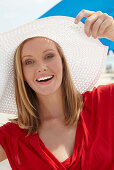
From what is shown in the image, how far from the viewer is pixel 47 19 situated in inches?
58.2

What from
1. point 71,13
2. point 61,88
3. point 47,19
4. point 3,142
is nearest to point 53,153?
point 3,142

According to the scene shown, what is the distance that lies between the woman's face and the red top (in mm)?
345

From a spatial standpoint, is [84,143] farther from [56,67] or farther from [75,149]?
[56,67]

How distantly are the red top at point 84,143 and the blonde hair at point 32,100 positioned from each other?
77 millimetres

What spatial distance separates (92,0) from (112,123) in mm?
1020

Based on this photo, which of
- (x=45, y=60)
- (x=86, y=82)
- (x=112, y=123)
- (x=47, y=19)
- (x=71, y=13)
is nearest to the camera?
(x=47, y=19)

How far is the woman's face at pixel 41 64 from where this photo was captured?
5.45 feet

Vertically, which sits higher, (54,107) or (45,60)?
(45,60)

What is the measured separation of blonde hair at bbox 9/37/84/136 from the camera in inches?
70.8

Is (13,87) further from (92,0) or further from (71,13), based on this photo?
(92,0)

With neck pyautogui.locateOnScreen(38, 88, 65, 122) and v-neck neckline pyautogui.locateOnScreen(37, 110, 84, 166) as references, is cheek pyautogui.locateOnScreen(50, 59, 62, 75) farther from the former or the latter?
v-neck neckline pyautogui.locateOnScreen(37, 110, 84, 166)

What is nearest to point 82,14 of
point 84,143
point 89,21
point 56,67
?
point 89,21

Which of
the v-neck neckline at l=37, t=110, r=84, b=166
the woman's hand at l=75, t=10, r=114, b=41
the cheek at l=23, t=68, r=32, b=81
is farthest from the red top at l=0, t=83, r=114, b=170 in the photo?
the woman's hand at l=75, t=10, r=114, b=41

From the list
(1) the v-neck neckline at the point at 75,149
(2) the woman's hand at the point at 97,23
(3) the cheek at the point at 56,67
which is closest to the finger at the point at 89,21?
(2) the woman's hand at the point at 97,23
